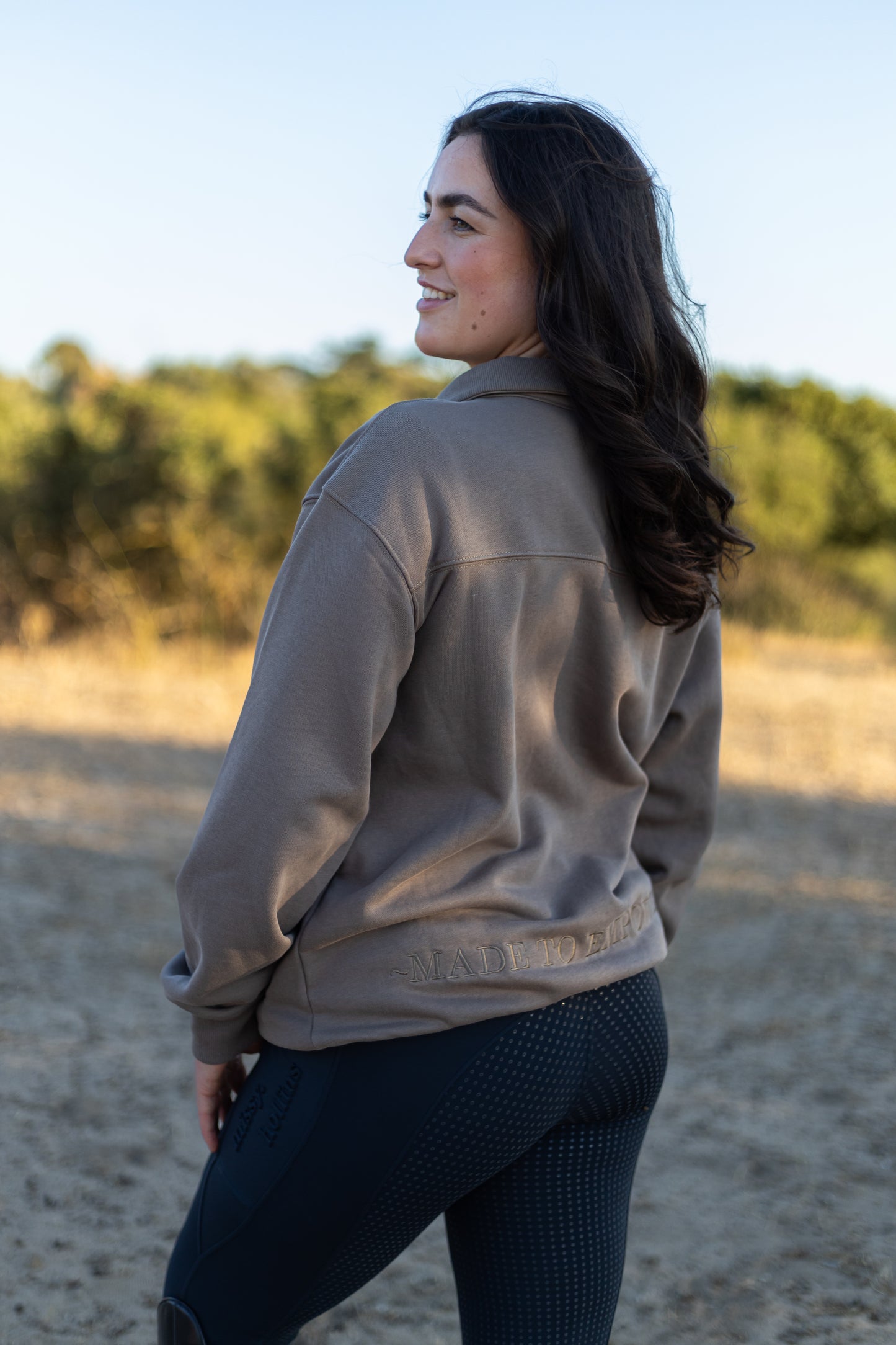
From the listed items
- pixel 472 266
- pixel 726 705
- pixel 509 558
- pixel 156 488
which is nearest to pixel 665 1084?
pixel 509 558

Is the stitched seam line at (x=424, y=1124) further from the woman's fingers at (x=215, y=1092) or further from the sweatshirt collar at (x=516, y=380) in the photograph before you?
the sweatshirt collar at (x=516, y=380)

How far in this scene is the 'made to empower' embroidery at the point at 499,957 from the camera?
1.03 m

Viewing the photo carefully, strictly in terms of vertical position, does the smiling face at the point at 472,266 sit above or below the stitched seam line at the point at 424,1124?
above

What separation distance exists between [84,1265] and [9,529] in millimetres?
9741

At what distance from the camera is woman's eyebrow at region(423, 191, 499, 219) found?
1109 millimetres

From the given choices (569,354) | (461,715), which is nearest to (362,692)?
(461,715)

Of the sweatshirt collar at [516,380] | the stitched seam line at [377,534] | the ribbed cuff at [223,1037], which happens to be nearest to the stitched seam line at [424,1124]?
the ribbed cuff at [223,1037]

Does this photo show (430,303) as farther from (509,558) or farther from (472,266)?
(509,558)

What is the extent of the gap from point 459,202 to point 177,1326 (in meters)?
1.13

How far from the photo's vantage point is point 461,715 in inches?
41.4

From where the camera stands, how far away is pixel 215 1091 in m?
1.21

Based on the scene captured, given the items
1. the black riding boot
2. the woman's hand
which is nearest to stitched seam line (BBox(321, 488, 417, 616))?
the woman's hand

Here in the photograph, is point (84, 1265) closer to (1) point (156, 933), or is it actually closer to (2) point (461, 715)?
(2) point (461, 715)

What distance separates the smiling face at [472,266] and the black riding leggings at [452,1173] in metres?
0.66
